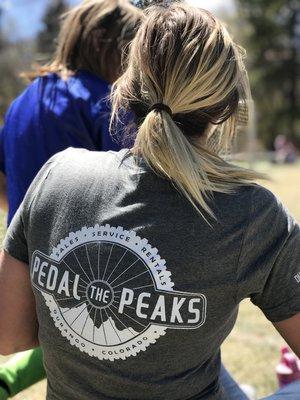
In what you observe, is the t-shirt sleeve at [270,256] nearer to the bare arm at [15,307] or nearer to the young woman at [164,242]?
the young woman at [164,242]

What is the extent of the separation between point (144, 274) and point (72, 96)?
3.16 ft

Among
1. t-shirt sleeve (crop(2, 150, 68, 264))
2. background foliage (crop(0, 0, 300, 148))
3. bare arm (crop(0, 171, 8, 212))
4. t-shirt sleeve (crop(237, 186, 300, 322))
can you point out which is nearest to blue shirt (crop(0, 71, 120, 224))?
bare arm (crop(0, 171, 8, 212))

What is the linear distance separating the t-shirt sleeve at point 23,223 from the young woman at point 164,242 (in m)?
0.03

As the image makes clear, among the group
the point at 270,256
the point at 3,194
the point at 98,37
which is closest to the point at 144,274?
the point at 270,256

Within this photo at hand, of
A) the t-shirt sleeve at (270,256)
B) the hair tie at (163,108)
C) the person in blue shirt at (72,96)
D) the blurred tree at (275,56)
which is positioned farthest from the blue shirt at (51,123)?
the blurred tree at (275,56)

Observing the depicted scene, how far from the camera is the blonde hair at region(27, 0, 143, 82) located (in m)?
2.10

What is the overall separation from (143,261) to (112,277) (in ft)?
0.28

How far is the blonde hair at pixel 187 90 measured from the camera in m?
1.29

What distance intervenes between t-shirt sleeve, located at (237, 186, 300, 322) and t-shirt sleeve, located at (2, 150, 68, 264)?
529mm

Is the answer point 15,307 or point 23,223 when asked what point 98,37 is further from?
Result: point 15,307

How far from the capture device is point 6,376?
1.82 m

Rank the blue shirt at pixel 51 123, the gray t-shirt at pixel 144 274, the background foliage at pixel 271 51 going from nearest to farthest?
the gray t-shirt at pixel 144 274
the blue shirt at pixel 51 123
the background foliage at pixel 271 51

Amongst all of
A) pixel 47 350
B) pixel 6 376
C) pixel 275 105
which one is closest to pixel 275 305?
pixel 47 350

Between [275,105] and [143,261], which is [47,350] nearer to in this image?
[143,261]
